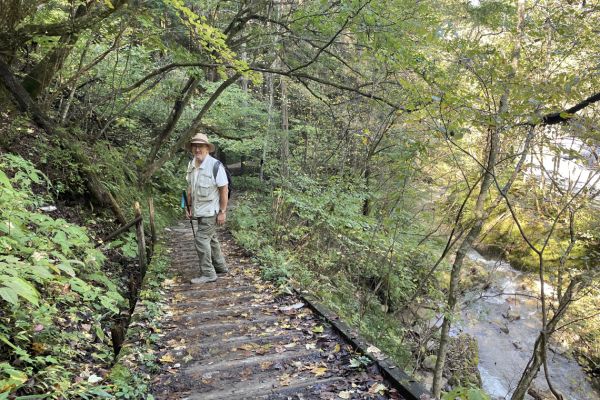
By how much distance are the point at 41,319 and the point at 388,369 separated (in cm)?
283

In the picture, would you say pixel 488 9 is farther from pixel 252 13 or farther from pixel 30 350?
pixel 30 350

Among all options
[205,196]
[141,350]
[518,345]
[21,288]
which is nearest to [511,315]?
[518,345]

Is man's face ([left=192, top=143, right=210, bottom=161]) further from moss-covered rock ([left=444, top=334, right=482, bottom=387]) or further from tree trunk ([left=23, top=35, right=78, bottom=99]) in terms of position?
moss-covered rock ([left=444, top=334, right=482, bottom=387])

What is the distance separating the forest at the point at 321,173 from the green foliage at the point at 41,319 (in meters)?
0.02

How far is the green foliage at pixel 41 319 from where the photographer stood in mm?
2182

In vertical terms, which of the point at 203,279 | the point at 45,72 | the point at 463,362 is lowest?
the point at 463,362

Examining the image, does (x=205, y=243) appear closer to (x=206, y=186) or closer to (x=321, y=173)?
(x=206, y=186)

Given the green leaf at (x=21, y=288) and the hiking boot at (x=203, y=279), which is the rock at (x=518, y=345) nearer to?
the hiking boot at (x=203, y=279)

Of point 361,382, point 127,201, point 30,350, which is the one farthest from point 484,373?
point 30,350

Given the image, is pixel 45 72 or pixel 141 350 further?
pixel 45 72

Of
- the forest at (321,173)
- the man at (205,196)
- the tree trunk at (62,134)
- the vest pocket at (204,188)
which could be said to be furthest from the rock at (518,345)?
the tree trunk at (62,134)

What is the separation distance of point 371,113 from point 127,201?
6.83 m

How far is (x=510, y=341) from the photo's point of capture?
11938mm

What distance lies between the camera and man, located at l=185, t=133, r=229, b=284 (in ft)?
18.5
